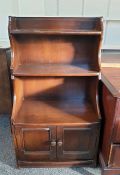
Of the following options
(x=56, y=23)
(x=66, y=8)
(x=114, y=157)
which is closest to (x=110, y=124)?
(x=114, y=157)

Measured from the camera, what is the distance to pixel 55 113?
1.42 metres

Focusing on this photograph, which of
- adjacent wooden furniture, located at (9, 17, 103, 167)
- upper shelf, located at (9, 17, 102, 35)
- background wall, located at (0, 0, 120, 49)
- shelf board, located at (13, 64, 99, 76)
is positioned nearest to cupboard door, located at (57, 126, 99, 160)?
adjacent wooden furniture, located at (9, 17, 103, 167)

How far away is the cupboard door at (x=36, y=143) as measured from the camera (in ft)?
4.34

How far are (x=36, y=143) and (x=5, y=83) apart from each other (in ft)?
2.87

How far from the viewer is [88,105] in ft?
5.03

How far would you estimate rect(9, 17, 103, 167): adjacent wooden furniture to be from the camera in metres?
1.31

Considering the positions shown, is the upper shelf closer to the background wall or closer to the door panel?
the background wall

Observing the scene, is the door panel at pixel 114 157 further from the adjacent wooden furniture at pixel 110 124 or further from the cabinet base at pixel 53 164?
the cabinet base at pixel 53 164

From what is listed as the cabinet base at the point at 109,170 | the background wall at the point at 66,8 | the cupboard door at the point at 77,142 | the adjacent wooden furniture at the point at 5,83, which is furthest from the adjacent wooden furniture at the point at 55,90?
the background wall at the point at 66,8

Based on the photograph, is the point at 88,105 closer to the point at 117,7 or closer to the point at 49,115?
the point at 49,115

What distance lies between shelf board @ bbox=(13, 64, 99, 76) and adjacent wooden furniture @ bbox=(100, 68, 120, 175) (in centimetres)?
15

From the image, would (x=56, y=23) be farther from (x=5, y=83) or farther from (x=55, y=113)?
(x=5, y=83)

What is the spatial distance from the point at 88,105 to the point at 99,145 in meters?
0.34

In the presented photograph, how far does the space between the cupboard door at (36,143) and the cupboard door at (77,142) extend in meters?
0.06
